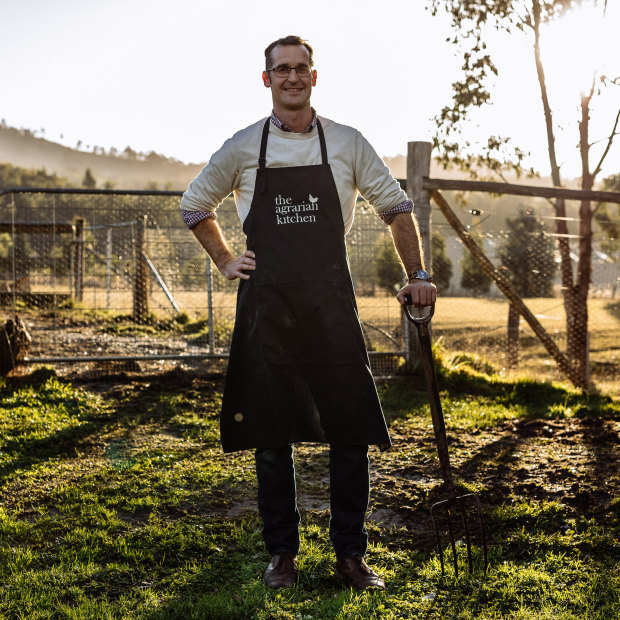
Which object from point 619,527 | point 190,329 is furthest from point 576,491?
point 190,329

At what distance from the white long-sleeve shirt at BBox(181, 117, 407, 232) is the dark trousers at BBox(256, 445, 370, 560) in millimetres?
1002

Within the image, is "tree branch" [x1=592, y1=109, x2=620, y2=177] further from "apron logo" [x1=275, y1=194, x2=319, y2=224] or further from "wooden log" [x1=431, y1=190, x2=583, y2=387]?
"apron logo" [x1=275, y1=194, x2=319, y2=224]

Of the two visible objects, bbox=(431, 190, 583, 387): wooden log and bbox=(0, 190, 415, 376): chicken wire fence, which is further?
bbox=(0, 190, 415, 376): chicken wire fence

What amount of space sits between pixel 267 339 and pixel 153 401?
12.4ft

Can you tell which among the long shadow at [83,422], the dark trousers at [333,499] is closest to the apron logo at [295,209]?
the dark trousers at [333,499]

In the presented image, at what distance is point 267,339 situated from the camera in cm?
304

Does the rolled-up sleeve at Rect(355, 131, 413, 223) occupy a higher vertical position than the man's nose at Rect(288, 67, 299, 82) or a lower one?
lower

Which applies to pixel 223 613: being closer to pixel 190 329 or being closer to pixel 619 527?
pixel 619 527

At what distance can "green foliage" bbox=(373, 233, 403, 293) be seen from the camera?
760cm

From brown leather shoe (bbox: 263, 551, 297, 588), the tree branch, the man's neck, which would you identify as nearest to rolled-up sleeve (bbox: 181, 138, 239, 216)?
the man's neck

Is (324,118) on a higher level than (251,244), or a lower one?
higher

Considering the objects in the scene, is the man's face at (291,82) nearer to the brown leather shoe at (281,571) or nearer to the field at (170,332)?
the brown leather shoe at (281,571)

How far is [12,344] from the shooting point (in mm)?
6961

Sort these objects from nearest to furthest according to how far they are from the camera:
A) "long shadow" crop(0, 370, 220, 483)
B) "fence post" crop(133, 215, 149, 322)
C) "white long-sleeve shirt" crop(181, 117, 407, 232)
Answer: "white long-sleeve shirt" crop(181, 117, 407, 232)
"long shadow" crop(0, 370, 220, 483)
"fence post" crop(133, 215, 149, 322)
